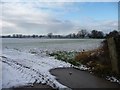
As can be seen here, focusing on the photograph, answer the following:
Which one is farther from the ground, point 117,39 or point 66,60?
point 117,39

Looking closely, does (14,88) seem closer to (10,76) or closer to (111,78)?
(10,76)

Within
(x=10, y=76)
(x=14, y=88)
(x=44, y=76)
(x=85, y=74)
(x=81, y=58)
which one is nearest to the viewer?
(x=14, y=88)

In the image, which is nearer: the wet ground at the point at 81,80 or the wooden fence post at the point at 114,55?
the wet ground at the point at 81,80

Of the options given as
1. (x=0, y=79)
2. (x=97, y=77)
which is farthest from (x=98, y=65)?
(x=0, y=79)

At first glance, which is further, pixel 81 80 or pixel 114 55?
pixel 114 55

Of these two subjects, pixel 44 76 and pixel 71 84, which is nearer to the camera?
pixel 71 84

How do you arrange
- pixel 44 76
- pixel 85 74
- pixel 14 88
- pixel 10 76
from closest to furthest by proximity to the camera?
pixel 14 88 → pixel 10 76 → pixel 44 76 → pixel 85 74

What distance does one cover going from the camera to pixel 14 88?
29.1 ft

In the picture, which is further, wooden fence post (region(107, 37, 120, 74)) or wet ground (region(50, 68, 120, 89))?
wooden fence post (region(107, 37, 120, 74))

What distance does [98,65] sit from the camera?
A: 13383 millimetres

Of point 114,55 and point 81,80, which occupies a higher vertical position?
point 114,55

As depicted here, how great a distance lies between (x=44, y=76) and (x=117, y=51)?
3.33 meters

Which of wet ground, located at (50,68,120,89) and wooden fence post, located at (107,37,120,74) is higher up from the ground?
wooden fence post, located at (107,37,120,74)

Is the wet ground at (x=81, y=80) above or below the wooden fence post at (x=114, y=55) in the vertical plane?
below
